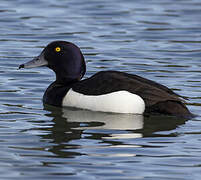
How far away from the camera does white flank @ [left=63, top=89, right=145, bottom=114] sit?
980 cm

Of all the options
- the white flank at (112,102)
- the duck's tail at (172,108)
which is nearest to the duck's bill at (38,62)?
the white flank at (112,102)

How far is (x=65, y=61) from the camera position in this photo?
1078 centimetres

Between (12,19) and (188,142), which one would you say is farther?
(12,19)

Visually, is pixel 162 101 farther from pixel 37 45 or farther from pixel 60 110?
pixel 37 45

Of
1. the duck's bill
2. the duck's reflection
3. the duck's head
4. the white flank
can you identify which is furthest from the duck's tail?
the duck's bill

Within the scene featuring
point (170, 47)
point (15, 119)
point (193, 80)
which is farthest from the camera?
point (170, 47)

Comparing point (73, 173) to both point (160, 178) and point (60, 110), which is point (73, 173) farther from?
point (60, 110)

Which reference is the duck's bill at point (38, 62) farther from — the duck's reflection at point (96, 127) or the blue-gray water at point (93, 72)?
the duck's reflection at point (96, 127)

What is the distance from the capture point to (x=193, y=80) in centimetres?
1182

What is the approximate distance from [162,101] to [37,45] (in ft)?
17.2

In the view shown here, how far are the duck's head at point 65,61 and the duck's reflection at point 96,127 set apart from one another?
0.61 m

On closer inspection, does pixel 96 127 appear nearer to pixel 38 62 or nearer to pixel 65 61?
pixel 65 61

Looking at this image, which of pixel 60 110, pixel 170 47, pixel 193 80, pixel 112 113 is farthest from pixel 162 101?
pixel 170 47

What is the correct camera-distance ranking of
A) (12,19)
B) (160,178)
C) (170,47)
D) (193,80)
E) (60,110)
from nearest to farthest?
(160,178)
(60,110)
(193,80)
(170,47)
(12,19)
